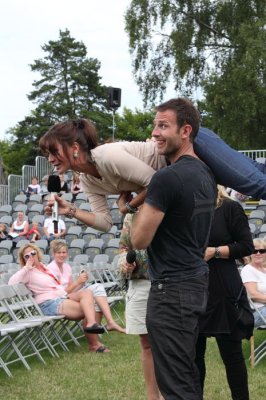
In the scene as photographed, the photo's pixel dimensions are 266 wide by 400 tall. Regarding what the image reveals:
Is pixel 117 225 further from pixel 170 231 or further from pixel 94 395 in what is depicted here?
pixel 170 231

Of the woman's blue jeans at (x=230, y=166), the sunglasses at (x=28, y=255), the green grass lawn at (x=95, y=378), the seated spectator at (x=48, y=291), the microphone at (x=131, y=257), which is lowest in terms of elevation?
the green grass lawn at (x=95, y=378)

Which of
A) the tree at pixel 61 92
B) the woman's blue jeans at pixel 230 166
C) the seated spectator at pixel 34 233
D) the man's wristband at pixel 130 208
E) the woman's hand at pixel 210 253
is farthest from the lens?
the tree at pixel 61 92

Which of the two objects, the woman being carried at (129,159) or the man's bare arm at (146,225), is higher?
the woman being carried at (129,159)

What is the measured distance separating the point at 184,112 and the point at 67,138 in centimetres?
75

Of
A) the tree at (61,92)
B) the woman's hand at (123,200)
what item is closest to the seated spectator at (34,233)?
the woman's hand at (123,200)

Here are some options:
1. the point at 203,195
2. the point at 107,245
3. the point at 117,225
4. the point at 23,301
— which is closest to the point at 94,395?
the point at 23,301

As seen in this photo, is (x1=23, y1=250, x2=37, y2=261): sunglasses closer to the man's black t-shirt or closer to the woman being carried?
the woman being carried

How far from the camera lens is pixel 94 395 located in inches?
282

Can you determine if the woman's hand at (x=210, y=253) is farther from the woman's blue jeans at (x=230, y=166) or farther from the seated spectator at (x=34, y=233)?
the seated spectator at (x=34, y=233)

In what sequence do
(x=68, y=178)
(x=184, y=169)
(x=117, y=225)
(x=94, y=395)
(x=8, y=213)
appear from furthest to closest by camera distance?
(x=68, y=178) → (x=8, y=213) → (x=117, y=225) → (x=94, y=395) → (x=184, y=169)

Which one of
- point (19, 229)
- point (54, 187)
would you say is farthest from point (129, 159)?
point (19, 229)

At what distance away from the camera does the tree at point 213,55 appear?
31781 mm

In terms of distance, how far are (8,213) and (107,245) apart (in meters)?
5.46

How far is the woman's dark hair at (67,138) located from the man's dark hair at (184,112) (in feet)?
1.82
